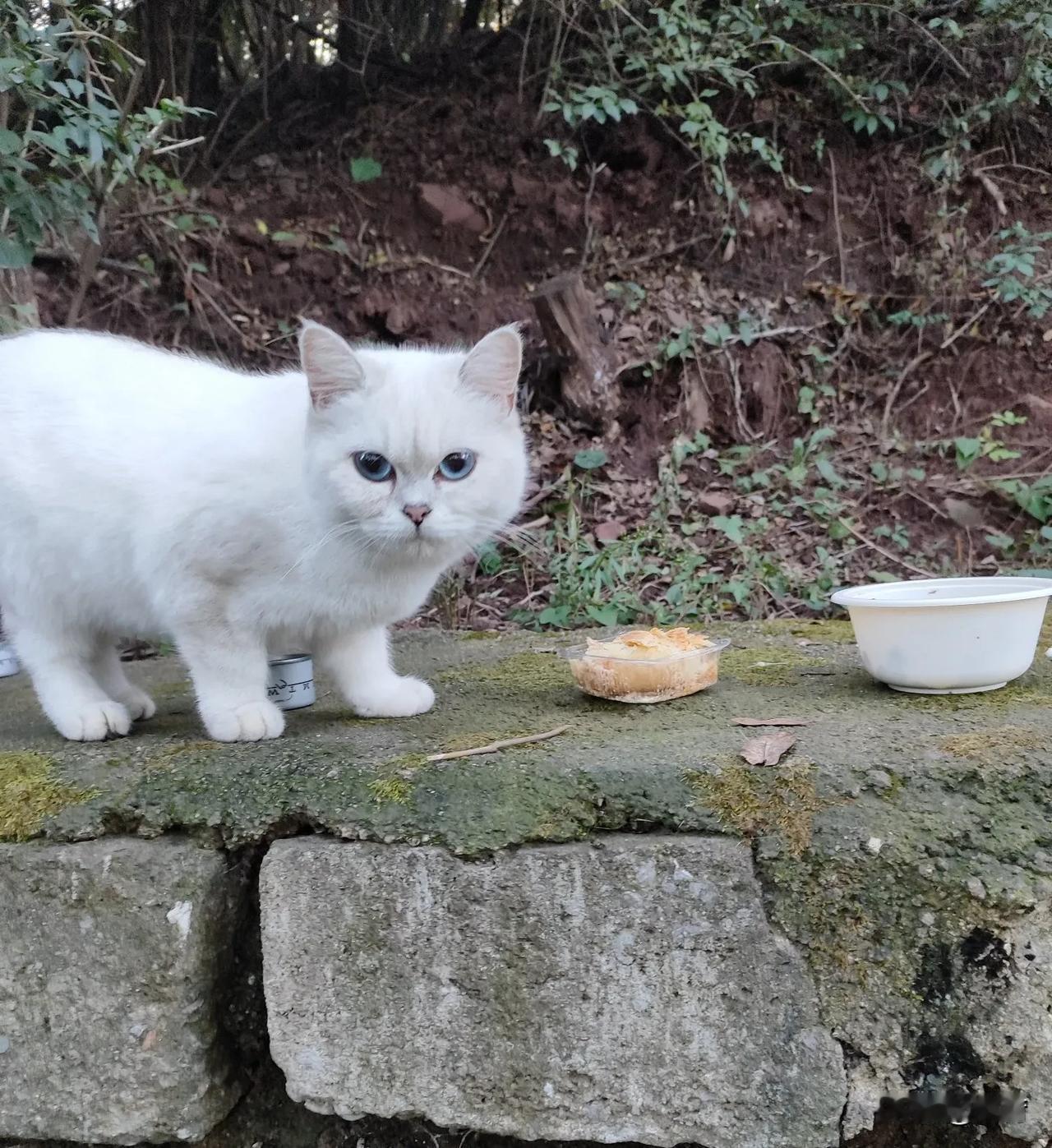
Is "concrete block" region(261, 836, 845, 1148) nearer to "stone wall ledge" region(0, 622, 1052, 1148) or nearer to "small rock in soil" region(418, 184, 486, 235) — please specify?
"stone wall ledge" region(0, 622, 1052, 1148)

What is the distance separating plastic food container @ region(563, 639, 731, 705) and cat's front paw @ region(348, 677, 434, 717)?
1.09 ft

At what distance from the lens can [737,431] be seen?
14.5 ft

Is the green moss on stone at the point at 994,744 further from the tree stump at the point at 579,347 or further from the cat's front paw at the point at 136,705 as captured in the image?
the tree stump at the point at 579,347

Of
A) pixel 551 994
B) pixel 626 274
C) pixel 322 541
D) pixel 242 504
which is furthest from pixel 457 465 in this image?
pixel 626 274

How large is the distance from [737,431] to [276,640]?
3055 millimetres

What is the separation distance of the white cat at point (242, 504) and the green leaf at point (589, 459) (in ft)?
7.39

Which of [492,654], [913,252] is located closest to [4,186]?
[492,654]

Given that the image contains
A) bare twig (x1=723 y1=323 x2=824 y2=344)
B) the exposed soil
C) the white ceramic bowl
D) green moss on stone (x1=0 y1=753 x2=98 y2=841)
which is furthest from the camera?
bare twig (x1=723 y1=323 x2=824 y2=344)

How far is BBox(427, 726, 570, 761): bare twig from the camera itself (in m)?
1.59

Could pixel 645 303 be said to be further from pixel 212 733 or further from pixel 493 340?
pixel 212 733

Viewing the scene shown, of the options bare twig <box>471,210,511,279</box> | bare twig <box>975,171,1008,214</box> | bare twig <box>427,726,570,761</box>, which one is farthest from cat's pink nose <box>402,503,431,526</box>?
bare twig <box>975,171,1008,214</box>

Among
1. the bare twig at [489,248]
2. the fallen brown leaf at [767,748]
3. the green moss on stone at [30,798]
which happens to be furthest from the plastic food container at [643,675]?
the bare twig at [489,248]

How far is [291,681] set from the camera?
2146 millimetres

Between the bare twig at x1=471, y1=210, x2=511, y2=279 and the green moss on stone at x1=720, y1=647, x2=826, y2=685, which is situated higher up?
the bare twig at x1=471, y1=210, x2=511, y2=279
